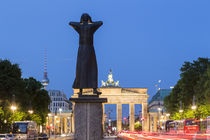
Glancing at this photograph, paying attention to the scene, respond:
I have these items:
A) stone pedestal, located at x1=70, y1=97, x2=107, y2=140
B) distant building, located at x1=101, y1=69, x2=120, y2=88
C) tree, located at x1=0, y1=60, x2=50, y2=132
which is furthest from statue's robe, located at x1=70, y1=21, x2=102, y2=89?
distant building, located at x1=101, y1=69, x2=120, y2=88

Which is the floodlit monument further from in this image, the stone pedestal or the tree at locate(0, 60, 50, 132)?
the tree at locate(0, 60, 50, 132)

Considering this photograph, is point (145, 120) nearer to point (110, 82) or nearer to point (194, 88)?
point (110, 82)

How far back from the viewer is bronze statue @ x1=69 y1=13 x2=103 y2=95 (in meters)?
16.8

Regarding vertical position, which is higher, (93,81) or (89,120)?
(93,81)

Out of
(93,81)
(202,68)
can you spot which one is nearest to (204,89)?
(202,68)

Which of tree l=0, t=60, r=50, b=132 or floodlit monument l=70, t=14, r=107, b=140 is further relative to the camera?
tree l=0, t=60, r=50, b=132

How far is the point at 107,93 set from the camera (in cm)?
15812

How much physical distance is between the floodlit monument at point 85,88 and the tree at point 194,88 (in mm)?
60489

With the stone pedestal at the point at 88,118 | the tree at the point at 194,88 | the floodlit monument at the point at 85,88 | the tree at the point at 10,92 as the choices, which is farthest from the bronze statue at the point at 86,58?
the tree at the point at 194,88

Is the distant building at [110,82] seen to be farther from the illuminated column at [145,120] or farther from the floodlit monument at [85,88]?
the floodlit monument at [85,88]

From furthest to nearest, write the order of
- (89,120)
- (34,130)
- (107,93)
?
(107,93) → (34,130) → (89,120)

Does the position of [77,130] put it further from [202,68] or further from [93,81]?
[202,68]

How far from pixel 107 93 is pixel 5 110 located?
297 feet

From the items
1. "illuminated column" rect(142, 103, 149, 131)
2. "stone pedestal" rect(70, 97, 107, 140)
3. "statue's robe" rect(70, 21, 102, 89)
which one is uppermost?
"statue's robe" rect(70, 21, 102, 89)
